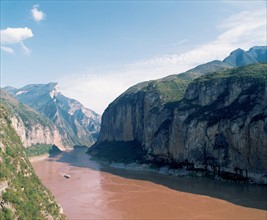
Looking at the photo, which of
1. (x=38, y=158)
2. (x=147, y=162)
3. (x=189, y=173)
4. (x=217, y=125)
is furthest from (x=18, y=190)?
(x=38, y=158)

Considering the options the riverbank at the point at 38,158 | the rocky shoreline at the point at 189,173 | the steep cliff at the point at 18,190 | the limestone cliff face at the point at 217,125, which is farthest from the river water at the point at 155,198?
the riverbank at the point at 38,158

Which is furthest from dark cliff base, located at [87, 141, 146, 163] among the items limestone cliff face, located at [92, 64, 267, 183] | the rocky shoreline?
limestone cliff face, located at [92, 64, 267, 183]

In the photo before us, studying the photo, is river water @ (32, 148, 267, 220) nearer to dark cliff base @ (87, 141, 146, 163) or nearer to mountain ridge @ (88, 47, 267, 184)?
mountain ridge @ (88, 47, 267, 184)

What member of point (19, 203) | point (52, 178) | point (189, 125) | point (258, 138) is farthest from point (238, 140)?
point (19, 203)

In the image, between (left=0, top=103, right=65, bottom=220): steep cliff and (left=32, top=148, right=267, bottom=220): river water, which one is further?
(left=32, top=148, right=267, bottom=220): river water

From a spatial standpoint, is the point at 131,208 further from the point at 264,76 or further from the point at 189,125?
the point at 264,76
